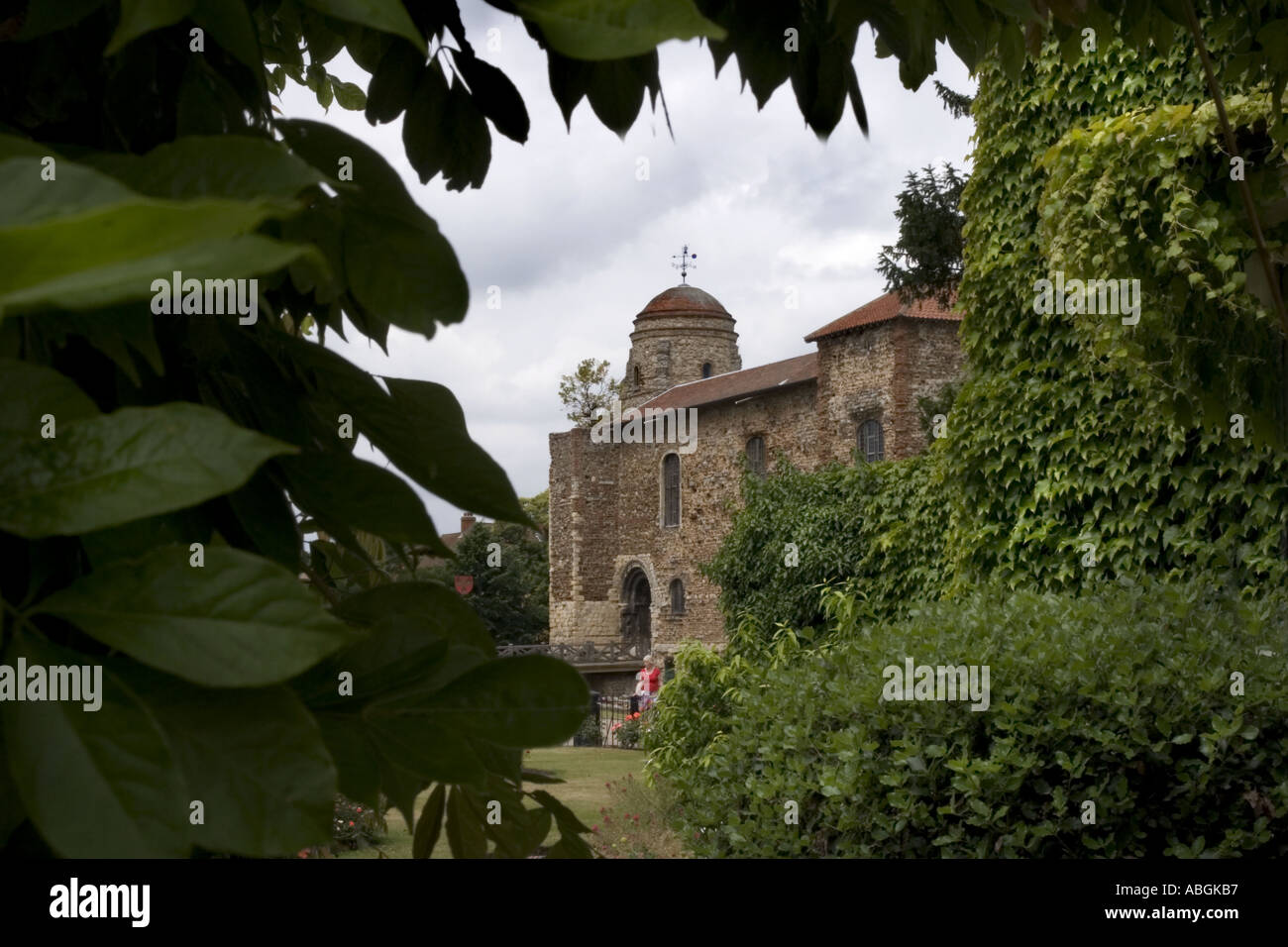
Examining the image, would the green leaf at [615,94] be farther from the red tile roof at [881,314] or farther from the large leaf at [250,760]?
the red tile roof at [881,314]

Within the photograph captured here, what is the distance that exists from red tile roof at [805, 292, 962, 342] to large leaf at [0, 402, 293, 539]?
23863mm

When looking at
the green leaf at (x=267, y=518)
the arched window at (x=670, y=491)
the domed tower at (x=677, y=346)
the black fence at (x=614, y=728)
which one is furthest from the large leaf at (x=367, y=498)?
the domed tower at (x=677, y=346)

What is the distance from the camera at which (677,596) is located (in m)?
29.7

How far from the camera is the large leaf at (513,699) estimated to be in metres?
0.50

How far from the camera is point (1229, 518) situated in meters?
6.62

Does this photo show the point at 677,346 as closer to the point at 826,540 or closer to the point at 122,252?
the point at 826,540

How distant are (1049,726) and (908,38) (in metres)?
3.70

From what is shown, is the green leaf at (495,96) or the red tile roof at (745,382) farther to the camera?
the red tile roof at (745,382)

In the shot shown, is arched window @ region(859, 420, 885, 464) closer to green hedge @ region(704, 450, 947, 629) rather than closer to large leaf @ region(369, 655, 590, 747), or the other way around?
green hedge @ region(704, 450, 947, 629)

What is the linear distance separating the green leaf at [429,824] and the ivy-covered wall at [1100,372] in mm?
4934

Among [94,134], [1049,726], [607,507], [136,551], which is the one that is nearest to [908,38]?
[94,134]

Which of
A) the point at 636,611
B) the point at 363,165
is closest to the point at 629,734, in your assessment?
the point at 363,165

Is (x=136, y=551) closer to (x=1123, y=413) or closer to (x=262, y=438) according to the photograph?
(x=262, y=438)

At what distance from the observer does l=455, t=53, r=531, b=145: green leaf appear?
0.84 meters
